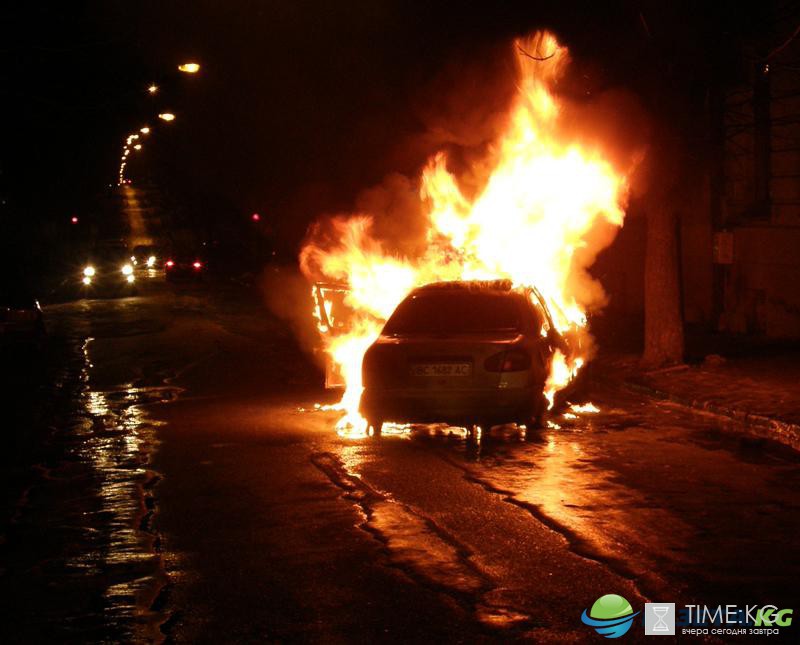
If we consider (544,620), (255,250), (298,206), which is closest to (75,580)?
(544,620)

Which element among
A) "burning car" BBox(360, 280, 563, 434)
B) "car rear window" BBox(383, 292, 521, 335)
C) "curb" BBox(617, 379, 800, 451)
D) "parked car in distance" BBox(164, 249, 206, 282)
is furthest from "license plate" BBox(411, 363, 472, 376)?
"parked car in distance" BBox(164, 249, 206, 282)

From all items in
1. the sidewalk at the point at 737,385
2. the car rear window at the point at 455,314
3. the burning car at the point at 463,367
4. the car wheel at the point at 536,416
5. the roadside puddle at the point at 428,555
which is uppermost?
the car rear window at the point at 455,314

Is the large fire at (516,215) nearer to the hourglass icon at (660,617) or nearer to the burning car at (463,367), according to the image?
the burning car at (463,367)

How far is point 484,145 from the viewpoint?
20922mm

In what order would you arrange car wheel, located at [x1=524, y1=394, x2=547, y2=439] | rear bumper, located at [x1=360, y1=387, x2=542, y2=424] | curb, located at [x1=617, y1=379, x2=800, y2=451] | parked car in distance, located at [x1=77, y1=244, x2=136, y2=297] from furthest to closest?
parked car in distance, located at [x1=77, y1=244, x2=136, y2=297], curb, located at [x1=617, y1=379, x2=800, y2=451], car wheel, located at [x1=524, y1=394, x2=547, y2=439], rear bumper, located at [x1=360, y1=387, x2=542, y2=424]

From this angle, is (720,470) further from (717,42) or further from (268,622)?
(717,42)

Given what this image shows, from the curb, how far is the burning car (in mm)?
2417

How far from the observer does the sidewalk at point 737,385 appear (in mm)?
11531

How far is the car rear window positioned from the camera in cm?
1092

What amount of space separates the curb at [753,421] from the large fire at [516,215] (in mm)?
1744

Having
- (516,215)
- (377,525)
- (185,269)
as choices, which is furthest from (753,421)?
(185,269)

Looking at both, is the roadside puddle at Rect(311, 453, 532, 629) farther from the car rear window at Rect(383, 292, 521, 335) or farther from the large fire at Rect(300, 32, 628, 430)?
the large fire at Rect(300, 32, 628, 430)

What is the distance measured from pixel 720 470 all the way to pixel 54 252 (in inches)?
2150
